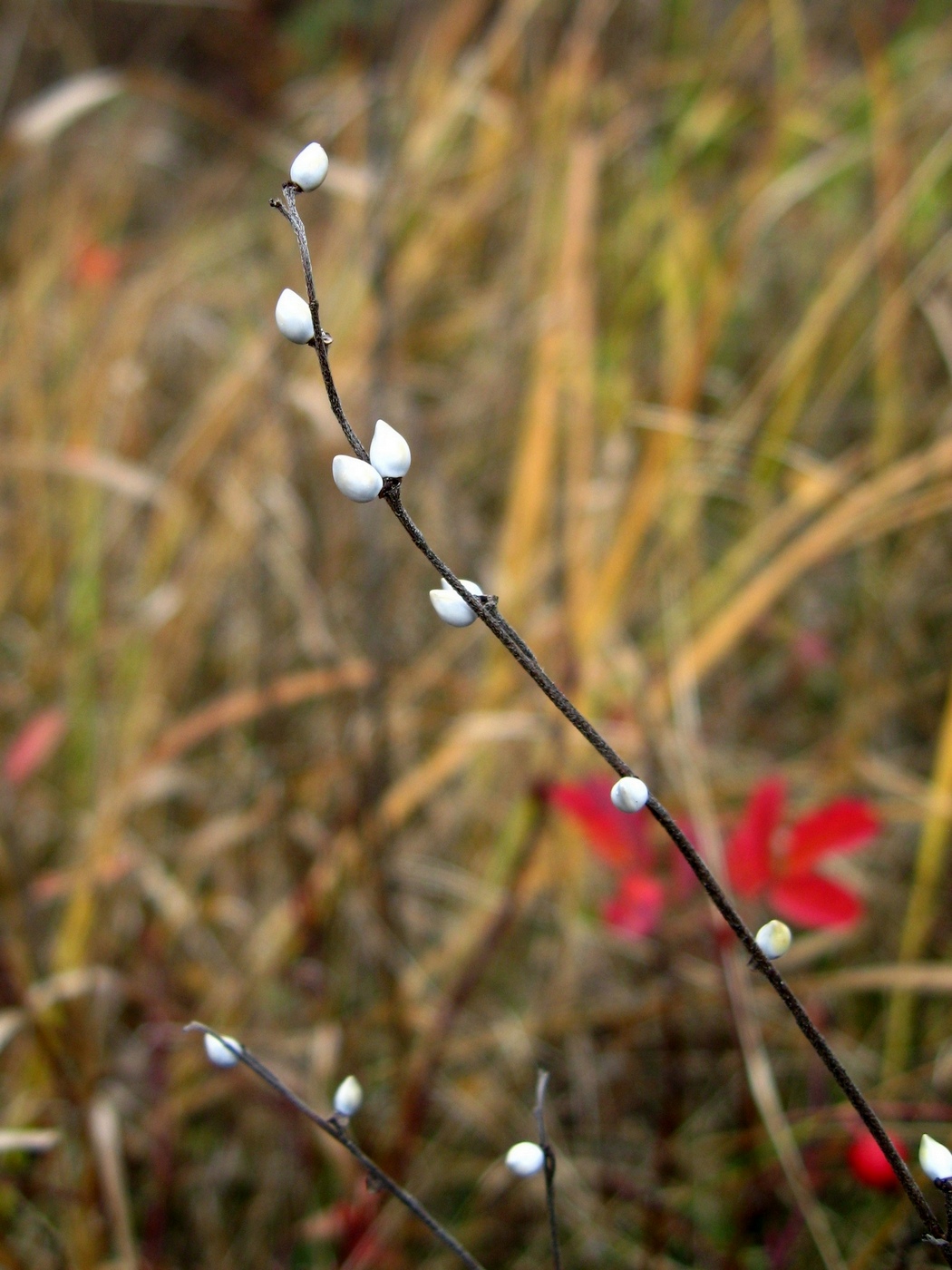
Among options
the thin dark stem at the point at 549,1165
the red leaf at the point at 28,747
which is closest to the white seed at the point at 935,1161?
the thin dark stem at the point at 549,1165

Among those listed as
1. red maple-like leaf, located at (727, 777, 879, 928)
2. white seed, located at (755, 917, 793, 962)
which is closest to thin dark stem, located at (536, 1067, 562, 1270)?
white seed, located at (755, 917, 793, 962)

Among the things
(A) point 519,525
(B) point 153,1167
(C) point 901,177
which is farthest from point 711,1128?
(C) point 901,177

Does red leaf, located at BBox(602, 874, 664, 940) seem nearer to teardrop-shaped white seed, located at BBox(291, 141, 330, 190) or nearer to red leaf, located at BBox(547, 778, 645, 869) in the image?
red leaf, located at BBox(547, 778, 645, 869)

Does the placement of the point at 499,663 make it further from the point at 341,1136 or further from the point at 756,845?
the point at 341,1136

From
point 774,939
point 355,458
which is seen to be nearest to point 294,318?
point 355,458

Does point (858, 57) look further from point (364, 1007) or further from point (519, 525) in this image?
point (364, 1007)

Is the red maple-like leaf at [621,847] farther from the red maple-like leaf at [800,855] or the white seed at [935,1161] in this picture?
the white seed at [935,1161]

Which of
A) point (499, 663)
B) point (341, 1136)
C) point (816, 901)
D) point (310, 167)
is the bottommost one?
point (341, 1136)
